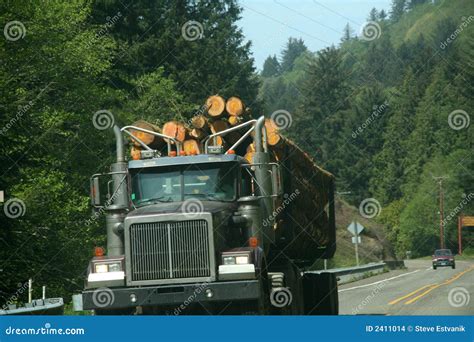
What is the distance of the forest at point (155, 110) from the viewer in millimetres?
29109

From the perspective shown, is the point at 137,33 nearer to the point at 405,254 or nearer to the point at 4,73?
the point at 4,73

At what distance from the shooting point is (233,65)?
7562 centimetres

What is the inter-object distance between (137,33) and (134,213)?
163 ft

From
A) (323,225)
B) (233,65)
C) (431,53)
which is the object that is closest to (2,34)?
(323,225)

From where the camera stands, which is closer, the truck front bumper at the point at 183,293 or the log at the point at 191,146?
the truck front bumper at the point at 183,293

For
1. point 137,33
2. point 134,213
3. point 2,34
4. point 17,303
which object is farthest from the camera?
point 137,33
